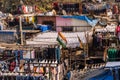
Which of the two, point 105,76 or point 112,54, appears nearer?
point 105,76

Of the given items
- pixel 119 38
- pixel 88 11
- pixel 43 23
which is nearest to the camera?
pixel 119 38

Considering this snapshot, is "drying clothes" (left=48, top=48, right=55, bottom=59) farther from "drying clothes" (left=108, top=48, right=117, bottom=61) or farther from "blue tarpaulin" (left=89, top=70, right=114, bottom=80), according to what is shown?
"blue tarpaulin" (left=89, top=70, right=114, bottom=80)

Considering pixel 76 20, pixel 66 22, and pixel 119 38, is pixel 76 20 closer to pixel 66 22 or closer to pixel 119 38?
pixel 66 22

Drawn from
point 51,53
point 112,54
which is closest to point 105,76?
point 112,54

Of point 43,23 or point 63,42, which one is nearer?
point 63,42

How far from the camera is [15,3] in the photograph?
28266 millimetres

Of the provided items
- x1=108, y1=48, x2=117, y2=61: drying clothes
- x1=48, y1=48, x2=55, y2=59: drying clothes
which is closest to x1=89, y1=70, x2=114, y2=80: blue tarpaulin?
x1=108, y1=48, x2=117, y2=61: drying clothes

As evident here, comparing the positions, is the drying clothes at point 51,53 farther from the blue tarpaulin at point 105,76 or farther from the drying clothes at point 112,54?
the blue tarpaulin at point 105,76

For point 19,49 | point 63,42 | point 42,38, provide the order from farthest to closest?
1. point 42,38
2. point 63,42
3. point 19,49

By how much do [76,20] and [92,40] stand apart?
4.52 metres

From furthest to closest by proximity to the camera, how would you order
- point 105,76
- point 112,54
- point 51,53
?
point 51,53, point 112,54, point 105,76

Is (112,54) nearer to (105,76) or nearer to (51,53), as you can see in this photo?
(51,53)

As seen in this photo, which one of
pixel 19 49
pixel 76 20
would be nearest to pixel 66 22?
pixel 76 20

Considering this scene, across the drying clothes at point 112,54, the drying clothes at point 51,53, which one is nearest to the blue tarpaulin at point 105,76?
the drying clothes at point 112,54
